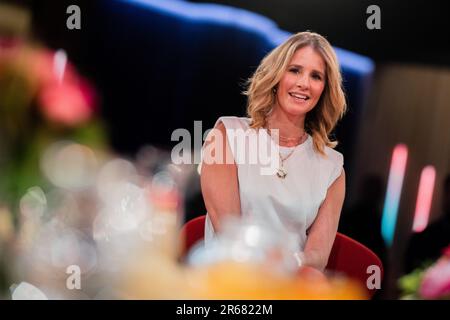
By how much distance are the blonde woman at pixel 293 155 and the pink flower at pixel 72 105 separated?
44 cm

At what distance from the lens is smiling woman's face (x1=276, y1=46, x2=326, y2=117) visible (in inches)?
94.6

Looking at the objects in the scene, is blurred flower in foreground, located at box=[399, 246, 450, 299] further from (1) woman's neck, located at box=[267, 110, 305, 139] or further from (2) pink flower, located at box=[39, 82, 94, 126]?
(2) pink flower, located at box=[39, 82, 94, 126]

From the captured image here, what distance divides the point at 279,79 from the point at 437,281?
3.03ft

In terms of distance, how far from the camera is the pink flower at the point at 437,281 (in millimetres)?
2492

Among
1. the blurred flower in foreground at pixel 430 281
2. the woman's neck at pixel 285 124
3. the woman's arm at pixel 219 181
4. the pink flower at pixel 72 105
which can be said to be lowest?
the blurred flower in foreground at pixel 430 281

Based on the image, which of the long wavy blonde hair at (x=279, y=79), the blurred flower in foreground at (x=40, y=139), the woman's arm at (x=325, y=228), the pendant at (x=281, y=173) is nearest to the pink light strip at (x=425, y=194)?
the woman's arm at (x=325, y=228)

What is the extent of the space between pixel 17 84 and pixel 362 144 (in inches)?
48.9

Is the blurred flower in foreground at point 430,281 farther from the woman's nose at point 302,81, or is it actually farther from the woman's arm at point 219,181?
the woman's nose at point 302,81

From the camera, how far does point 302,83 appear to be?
7.88 feet

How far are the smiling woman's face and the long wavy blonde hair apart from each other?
18mm

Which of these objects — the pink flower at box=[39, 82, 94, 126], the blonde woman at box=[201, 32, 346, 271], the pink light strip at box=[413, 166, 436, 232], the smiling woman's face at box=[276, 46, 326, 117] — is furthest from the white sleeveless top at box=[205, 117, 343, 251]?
the pink flower at box=[39, 82, 94, 126]

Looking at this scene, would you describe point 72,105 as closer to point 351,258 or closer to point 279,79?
point 279,79

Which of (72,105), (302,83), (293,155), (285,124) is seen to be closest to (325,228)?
(293,155)

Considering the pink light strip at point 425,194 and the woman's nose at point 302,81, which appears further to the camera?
the pink light strip at point 425,194
